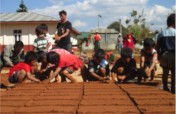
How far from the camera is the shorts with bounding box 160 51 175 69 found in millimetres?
5352

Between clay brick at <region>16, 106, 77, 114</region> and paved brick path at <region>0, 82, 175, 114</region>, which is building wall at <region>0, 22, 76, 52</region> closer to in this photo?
paved brick path at <region>0, 82, 175, 114</region>

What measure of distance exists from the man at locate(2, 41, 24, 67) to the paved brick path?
221cm

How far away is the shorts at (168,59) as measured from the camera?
535 centimetres

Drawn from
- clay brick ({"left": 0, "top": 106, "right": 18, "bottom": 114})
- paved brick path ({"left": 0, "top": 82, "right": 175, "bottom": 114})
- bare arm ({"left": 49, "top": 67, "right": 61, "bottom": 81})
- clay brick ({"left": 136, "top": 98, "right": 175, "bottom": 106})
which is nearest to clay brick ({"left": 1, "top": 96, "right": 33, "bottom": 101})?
paved brick path ({"left": 0, "top": 82, "right": 175, "bottom": 114})

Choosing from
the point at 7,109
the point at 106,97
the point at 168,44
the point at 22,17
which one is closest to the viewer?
the point at 7,109

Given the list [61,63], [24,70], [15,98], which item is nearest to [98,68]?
[61,63]

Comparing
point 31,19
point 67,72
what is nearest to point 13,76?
point 67,72

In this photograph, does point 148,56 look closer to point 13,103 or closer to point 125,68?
point 125,68

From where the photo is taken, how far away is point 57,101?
3.94 m

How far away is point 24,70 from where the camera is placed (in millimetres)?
6133

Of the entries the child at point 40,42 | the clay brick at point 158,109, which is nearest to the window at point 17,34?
the child at point 40,42

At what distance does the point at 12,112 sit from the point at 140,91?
189cm

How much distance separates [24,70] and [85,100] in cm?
242

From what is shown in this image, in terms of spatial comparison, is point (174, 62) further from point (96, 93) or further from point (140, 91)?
point (96, 93)
